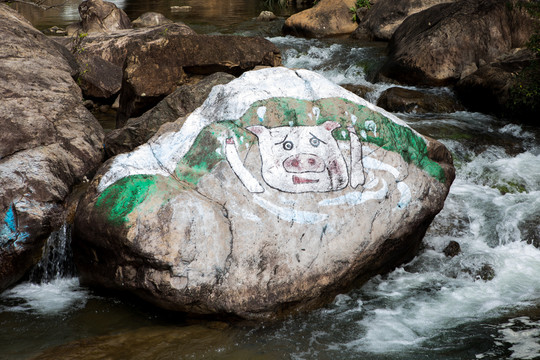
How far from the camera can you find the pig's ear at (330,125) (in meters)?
4.56

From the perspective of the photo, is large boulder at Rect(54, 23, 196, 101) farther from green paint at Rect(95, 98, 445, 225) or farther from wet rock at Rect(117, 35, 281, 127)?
green paint at Rect(95, 98, 445, 225)

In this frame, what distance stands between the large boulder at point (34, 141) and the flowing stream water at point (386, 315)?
25cm

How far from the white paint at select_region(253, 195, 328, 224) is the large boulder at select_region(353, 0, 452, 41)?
370 inches

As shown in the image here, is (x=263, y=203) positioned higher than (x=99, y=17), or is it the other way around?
(x=99, y=17)

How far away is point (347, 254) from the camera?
4246 mm

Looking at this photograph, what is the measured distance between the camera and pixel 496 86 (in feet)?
26.8

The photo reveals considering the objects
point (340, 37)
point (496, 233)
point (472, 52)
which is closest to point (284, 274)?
point (496, 233)

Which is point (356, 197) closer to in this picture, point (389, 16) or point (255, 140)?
point (255, 140)

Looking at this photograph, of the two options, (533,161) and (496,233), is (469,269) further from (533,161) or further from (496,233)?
(533,161)

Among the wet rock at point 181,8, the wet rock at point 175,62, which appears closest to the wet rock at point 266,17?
the wet rock at point 181,8

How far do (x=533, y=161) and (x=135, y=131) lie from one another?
4.74m

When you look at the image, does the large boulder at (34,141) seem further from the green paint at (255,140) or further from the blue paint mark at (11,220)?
the green paint at (255,140)

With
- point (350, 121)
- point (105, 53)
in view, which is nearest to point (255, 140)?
point (350, 121)

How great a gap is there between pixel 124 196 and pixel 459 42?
7.49 metres
